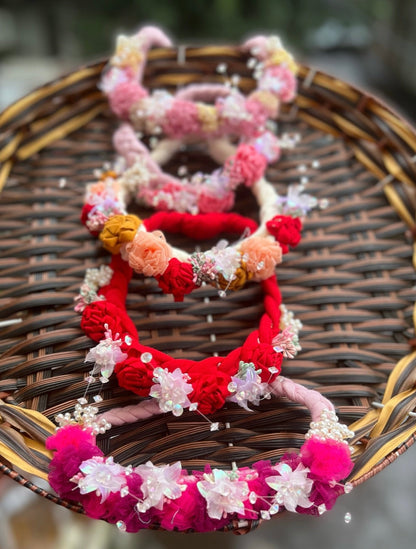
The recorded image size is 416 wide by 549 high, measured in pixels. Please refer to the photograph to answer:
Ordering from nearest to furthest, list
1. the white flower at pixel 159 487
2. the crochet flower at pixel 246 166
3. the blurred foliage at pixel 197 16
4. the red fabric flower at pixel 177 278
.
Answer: the white flower at pixel 159 487 < the red fabric flower at pixel 177 278 < the crochet flower at pixel 246 166 < the blurred foliage at pixel 197 16

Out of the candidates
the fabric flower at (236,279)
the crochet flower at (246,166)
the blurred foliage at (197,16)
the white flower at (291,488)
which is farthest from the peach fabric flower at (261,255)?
the blurred foliage at (197,16)

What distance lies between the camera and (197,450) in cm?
54

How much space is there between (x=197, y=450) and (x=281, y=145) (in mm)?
452

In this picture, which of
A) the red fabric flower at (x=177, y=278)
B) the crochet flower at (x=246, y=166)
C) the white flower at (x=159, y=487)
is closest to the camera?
the white flower at (x=159, y=487)

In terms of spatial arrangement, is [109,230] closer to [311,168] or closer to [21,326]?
[21,326]

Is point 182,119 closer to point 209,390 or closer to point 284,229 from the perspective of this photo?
point 284,229

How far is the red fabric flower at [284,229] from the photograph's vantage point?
24.4 inches

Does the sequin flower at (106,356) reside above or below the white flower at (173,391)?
above

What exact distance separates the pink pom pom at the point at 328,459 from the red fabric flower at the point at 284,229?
233mm

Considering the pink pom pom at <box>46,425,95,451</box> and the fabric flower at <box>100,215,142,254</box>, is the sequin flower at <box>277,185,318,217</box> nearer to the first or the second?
the fabric flower at <box>100,215,142,254</box>

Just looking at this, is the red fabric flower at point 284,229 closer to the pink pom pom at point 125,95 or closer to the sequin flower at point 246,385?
the sequin flower at point 246,385

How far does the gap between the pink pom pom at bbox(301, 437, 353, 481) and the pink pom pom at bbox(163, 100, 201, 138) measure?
0.46 meters

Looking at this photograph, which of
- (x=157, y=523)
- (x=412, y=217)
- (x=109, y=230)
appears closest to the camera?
(x=157, y=523)

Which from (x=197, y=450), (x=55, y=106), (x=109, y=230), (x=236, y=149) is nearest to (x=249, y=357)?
(x=197, y=450)
